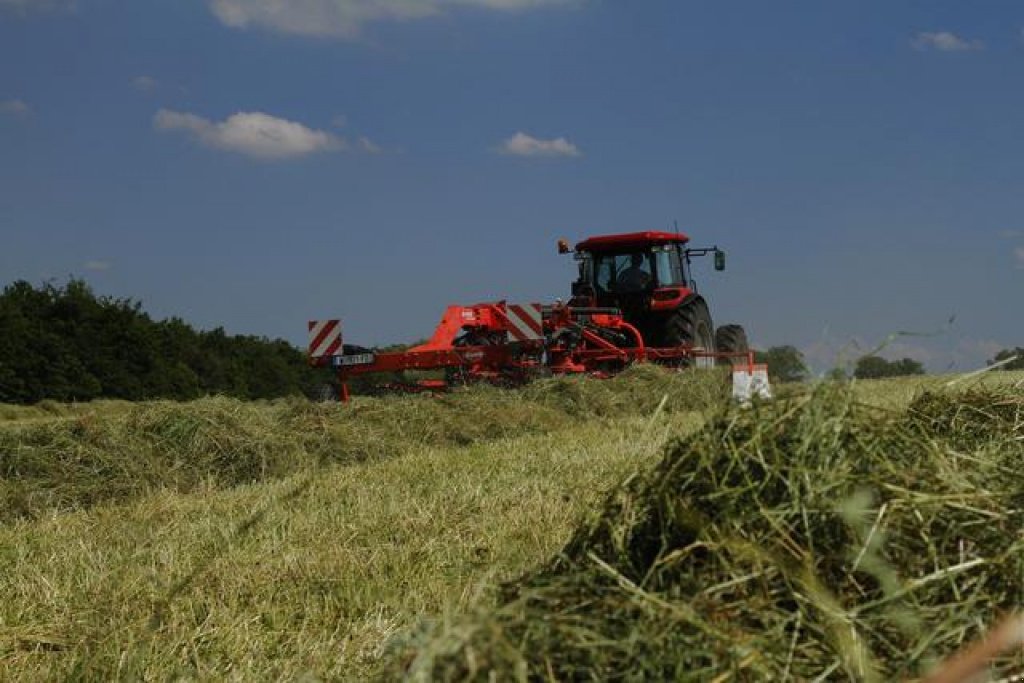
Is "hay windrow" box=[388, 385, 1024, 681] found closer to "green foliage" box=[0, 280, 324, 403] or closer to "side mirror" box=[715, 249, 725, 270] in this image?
"side mirror" box=[715, 249, 725, 270]

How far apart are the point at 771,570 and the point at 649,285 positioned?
614 inches

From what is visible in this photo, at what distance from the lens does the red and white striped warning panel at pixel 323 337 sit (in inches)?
611

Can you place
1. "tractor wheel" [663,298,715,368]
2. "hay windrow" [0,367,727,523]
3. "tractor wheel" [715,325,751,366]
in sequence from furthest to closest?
"tractor wheel" [715,325,751,366] < "tractor wheel" [663,298,715,368] < "hay windrow" [0,367,727,523]

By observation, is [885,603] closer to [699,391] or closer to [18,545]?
[18,545]

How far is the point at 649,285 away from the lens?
56.3ft

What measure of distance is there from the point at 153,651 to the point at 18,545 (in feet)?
7.74

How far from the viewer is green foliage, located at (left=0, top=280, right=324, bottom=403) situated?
65.6 feet

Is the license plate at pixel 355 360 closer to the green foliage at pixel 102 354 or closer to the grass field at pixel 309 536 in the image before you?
the grass field at pixel 309 536

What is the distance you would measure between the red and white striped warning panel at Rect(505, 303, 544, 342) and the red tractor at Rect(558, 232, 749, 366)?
2.12 metres

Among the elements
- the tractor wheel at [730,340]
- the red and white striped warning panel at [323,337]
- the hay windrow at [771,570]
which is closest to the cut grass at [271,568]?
the hay windrow at [771,570]

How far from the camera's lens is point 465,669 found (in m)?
1.42

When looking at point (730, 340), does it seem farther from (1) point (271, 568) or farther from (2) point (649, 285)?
(1) point (271, 568)

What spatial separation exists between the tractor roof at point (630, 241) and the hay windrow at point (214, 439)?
6.04m

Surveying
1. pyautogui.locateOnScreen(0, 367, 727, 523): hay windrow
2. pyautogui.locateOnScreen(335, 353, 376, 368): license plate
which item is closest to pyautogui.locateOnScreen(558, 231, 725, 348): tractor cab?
pyautogui.locateOnScreen(335, 353, 376, 368): license plate
